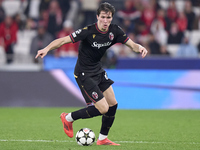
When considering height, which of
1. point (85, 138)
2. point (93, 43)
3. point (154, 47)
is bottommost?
point (154, 47)

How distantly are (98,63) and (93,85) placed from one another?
409 mm

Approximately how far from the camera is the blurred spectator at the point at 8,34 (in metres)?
16.5

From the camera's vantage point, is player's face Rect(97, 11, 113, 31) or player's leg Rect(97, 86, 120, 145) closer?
player's face Rect(97, 11, 113, 31)

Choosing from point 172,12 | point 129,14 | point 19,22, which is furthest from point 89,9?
point 172,12

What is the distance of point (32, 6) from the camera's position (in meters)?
18.8

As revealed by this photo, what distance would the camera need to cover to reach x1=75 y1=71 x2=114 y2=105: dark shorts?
6.64m

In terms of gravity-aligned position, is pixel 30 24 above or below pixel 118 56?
above

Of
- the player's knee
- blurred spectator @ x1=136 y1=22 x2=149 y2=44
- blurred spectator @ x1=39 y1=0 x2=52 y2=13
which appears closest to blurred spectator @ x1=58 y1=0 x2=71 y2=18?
blurred spectator @ x1=39 y1=0 x2=52 y2=13

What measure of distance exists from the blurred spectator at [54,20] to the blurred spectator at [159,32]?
364cm

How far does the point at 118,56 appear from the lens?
1539 centimetres

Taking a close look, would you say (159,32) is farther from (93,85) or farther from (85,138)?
(85,138)

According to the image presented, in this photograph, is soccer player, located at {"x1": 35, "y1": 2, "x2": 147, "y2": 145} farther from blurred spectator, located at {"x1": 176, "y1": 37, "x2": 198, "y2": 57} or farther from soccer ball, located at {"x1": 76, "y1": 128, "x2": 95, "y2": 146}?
blurred spectator, located at {"x1": 176, "y1": 37, "x2": 198, "y2": 57}

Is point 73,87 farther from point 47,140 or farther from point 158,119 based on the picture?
point 47,140

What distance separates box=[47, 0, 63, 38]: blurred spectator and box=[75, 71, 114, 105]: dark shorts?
1076 centimetres
